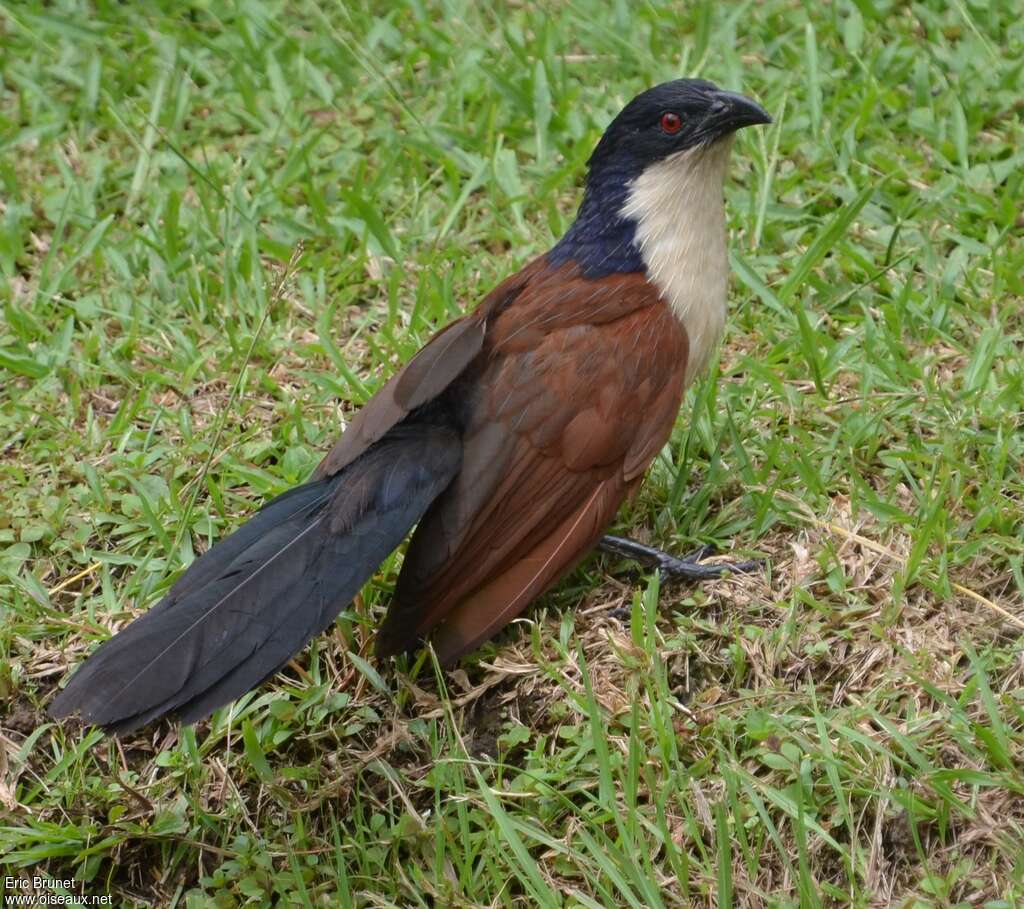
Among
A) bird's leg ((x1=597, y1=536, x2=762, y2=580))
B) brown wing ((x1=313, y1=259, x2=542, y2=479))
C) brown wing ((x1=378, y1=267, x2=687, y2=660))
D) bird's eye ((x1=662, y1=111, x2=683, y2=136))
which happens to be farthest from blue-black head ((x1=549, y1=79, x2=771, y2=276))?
bird's leg ((x1=597, y1=536, x2=762, y2=580))

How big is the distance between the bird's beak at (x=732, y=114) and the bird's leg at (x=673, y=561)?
3.82 feet

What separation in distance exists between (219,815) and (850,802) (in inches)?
58.8

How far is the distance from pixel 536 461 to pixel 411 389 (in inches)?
14.3

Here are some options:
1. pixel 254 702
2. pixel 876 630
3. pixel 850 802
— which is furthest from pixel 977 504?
pixel 254 702

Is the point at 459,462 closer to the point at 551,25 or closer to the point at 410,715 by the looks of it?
the point at 410,715

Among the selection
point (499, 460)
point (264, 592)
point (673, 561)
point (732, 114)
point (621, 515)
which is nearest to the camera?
point (264, 592)

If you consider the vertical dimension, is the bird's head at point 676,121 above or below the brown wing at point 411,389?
above

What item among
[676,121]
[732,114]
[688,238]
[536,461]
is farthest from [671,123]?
[536,461]

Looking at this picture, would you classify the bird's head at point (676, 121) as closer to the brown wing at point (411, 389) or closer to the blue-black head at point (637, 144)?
the blue-black head at point (637, 144)

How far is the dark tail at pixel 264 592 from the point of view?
2918mm

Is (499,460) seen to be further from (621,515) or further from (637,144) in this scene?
(637,144)

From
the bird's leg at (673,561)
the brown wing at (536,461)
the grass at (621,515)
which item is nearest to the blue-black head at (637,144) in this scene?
the brown wing at (536,461)

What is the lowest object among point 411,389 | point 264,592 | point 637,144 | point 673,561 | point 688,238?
point 673,561

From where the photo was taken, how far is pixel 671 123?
3.89 meters
